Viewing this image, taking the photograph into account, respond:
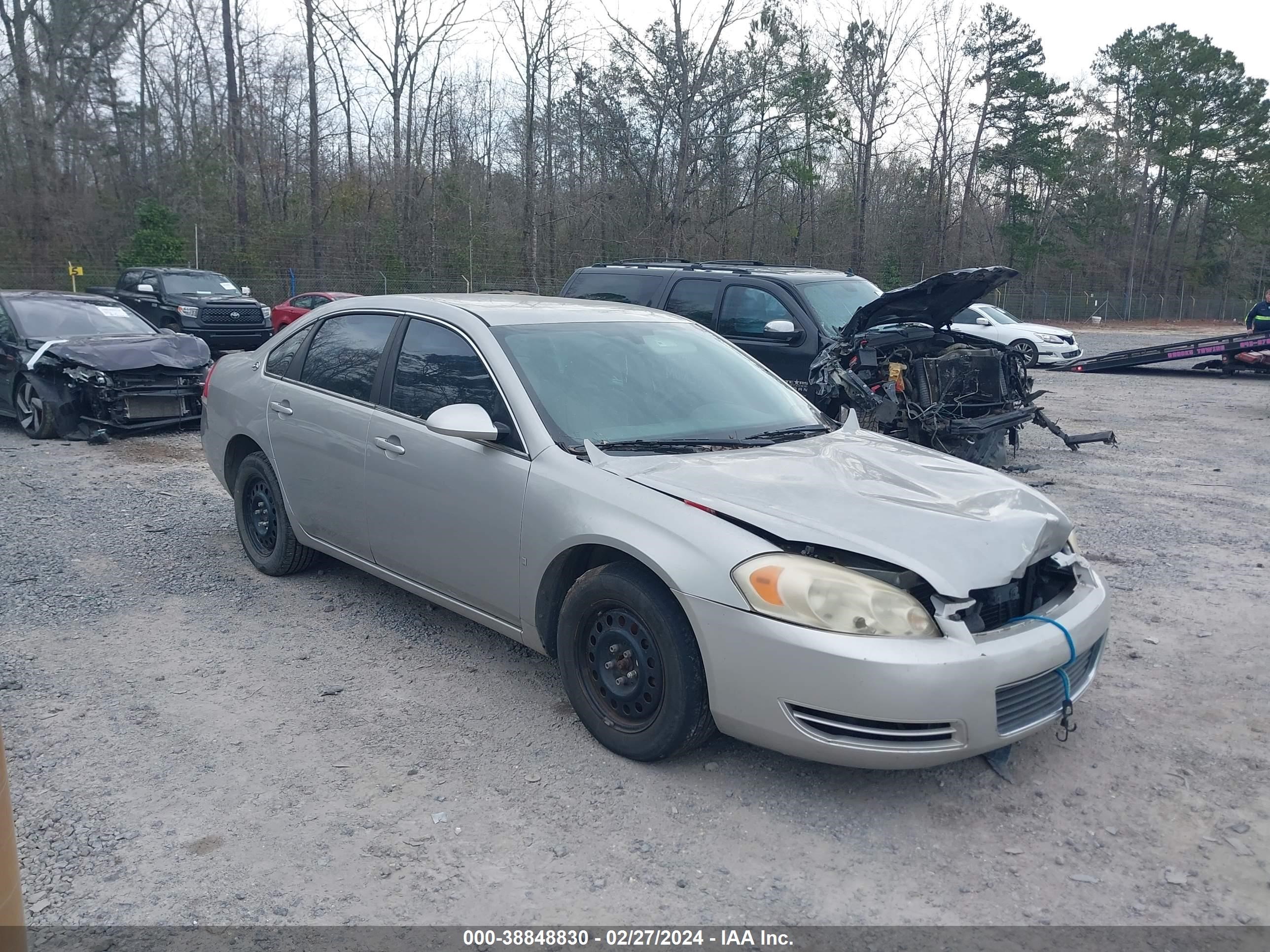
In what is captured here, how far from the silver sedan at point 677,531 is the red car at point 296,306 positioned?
18720mm

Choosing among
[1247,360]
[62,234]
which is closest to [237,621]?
[1247,360]

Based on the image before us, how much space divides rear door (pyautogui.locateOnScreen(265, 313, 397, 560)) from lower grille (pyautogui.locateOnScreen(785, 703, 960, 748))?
102 inches

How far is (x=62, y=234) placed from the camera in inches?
1171

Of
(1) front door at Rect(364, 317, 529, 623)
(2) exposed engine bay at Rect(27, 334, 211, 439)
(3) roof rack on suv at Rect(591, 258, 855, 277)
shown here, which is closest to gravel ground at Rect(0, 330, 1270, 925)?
(1) front door at Rect(364, 317, 529, 623)

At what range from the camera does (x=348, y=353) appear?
16.9 ft

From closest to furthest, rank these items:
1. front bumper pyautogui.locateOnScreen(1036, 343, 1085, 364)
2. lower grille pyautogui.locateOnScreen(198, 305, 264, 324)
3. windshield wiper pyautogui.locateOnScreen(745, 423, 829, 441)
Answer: windshield wiper pyautogui.locateOnScreen(745, 423, 829, 441)
lower grille pyautogui.locateOnScreen(198, 305, 264, 324)
front bumper pyautogui.locateOnScreen(1036, 343, 1085, 364)

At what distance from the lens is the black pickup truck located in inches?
786

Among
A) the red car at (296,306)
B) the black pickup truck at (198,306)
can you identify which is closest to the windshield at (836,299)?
the black pickup truck at (198,306)

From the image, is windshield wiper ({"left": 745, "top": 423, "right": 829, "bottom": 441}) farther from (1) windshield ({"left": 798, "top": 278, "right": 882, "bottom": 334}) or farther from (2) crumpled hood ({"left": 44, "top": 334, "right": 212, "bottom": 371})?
(2) crumpled hood ({"left": 44, "top": 334, "right": 212, "bottom": 371})

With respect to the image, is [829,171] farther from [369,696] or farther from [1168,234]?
[369,696]

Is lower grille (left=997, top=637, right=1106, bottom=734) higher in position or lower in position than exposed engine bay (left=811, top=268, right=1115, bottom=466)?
lower

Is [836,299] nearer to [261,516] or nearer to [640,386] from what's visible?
[640,386]

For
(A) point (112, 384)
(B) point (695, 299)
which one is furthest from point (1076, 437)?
(A) point (112, 384)

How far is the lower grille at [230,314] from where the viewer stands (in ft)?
65.4
